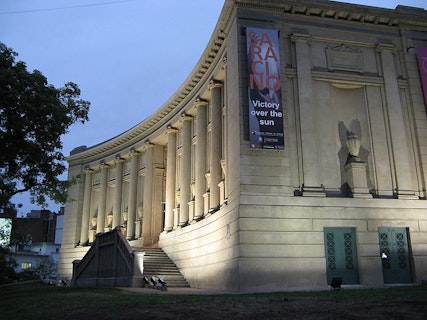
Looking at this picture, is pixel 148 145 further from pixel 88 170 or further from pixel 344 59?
pixel 344 59

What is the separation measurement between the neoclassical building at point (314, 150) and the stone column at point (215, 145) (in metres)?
0.07

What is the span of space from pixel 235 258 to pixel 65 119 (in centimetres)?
968

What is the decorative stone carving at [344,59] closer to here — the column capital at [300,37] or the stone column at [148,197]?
the column capital at [300,37]

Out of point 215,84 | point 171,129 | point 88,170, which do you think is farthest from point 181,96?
point 88,170

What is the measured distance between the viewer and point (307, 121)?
21.4m

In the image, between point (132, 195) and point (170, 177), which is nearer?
point (170, 177)

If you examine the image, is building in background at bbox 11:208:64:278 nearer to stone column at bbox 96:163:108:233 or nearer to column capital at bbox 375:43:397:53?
stone column at bbox 96:163:108:233

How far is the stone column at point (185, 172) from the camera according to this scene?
101 ft

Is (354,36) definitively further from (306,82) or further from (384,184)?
(384,184)

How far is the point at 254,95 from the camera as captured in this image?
20.7 meters

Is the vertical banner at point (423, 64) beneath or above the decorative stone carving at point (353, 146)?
above

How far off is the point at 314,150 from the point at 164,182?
2019cm

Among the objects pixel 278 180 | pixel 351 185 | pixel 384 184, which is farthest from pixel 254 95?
pixel 384 184

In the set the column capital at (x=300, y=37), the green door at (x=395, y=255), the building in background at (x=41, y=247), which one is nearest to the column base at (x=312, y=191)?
the green door at (x=395, y=255)
